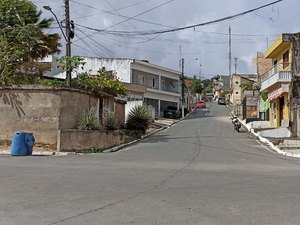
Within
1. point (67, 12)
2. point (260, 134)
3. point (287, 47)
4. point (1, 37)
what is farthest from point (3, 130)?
point (287, 47)

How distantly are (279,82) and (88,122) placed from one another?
20.9 metres

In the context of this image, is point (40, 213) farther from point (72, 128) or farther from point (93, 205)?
point (72, 128)

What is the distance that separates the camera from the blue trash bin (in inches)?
867

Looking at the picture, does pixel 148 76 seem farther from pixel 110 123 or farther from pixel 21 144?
pixel 21 144

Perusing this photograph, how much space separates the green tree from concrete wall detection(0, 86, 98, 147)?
242cm

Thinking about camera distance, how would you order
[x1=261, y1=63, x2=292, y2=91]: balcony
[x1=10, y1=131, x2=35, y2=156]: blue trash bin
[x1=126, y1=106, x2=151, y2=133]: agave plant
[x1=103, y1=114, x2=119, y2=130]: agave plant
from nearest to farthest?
[x1=10, y1=131, x2=35, y2=156]: blue trash bin < [x1=103, y1=114, x2=119, y2=130]: agave plant < [x1=126, y1=106, x2=151, y2=133]: agave plant < [x1=261, y1=63, x2=292, y2=91]: balcony

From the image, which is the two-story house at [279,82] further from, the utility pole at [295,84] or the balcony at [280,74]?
the utility pole at [295,84]

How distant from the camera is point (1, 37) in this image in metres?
27.0

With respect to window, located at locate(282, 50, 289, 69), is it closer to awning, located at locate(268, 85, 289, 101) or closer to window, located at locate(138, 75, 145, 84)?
awning, located at locate(268, 85, 289, 101)

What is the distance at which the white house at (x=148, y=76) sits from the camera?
60781mm

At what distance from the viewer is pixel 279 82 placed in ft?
132

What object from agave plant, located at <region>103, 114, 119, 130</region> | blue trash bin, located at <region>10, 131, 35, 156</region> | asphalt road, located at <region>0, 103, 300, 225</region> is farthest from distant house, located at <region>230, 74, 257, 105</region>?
asphalt road, located at <region>0, 103, 300, 225</region>

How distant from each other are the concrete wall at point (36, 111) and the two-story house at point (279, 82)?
2004 cm

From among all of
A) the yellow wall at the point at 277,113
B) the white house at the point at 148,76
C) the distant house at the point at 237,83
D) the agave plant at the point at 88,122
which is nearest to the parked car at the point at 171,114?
the white house at the point at 148,76
